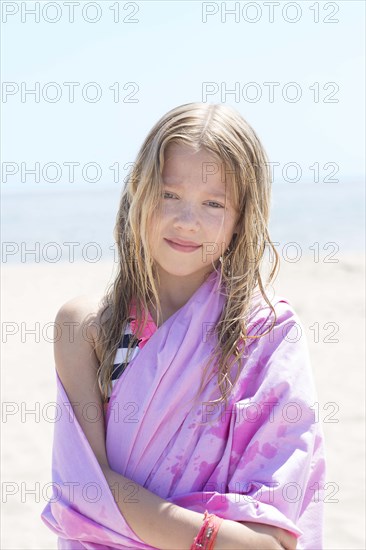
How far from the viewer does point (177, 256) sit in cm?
225

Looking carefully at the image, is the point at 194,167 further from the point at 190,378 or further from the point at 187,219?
the point at 190,378

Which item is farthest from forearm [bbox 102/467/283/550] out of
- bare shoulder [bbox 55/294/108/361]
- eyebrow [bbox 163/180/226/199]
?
eyebrow [bbox 163/180/226/199]

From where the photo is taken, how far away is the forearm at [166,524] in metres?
2.01

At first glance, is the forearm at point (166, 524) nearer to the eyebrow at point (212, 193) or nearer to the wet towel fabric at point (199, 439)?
the wet towel fabric at point (199, 439)

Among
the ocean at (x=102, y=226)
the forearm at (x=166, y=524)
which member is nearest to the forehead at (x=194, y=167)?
the forearm at (x=166, y=524)

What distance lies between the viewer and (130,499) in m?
2.12

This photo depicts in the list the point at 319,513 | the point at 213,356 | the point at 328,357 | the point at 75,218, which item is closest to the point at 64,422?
the point at 213,356

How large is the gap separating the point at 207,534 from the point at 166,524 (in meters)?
0.10

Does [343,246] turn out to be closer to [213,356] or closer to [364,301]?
[364,301]

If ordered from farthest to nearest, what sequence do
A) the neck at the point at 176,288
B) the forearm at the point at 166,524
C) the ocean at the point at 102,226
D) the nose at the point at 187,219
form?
the ocean at the point at 102,226 → the neck at the point at 176,288 → the nose at the point at 187,219 → the forearm at the point at 166,524

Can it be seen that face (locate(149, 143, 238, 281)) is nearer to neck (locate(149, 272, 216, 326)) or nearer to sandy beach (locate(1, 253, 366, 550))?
neck (locate(149, 272, 216, 326))

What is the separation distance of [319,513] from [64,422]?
2.27 ft

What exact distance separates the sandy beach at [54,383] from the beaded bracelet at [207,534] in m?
1.96

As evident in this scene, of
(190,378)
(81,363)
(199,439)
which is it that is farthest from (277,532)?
(81,363)
